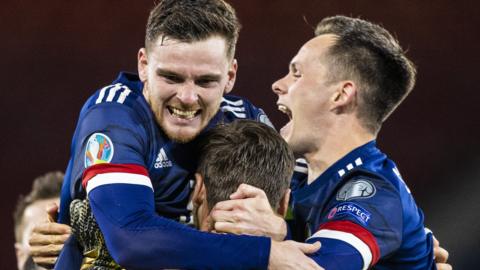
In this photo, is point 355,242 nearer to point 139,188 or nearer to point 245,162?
point 245,162

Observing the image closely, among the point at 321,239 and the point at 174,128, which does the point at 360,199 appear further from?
the point at 174,128

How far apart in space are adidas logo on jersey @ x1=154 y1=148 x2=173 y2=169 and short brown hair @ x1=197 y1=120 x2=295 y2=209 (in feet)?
0.59

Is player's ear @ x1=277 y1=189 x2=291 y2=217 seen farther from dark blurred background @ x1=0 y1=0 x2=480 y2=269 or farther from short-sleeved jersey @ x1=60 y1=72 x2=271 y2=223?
dark blurred background @ x1=0 y1=0 x2=480 y2=269

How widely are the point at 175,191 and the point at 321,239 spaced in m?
0.50

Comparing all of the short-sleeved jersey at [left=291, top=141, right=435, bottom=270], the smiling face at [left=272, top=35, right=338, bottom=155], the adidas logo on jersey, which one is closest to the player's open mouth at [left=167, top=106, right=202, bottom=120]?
the adidas logo on jersey

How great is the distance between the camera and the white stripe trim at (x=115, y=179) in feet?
8.07

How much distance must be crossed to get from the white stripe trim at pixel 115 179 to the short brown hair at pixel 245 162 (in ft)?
0.61

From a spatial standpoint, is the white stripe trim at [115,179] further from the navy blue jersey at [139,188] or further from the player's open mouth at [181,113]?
the player's open mouth at [181,113]

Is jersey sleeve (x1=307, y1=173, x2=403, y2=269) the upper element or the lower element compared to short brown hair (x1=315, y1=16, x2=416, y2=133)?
lower

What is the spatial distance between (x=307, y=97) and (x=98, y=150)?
1.02 metres

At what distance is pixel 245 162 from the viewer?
249 cm

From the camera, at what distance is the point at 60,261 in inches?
106

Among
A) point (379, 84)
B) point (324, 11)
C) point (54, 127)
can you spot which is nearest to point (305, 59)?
point (379, 84)

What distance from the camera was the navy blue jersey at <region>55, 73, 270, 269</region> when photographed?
2365 millimetres
